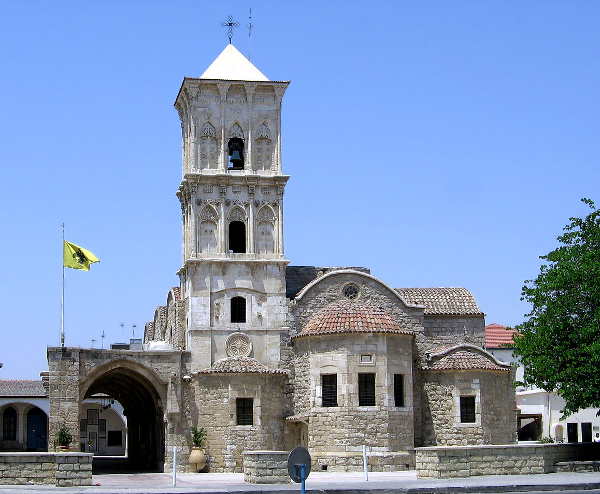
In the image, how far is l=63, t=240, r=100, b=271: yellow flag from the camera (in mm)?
48094

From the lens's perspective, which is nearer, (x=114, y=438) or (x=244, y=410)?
(x=244, y=410)

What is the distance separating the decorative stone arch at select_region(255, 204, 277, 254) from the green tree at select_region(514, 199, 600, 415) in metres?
12.9

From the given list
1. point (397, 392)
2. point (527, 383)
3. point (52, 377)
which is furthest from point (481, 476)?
point (52, 377)

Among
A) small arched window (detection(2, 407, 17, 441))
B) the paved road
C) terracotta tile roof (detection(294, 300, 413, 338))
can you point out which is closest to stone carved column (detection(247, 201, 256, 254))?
terracotta tile roof (detection(294, 300, 413, 338))

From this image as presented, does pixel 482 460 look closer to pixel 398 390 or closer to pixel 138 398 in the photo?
pixel 398 390

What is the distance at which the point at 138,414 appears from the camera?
58781mm

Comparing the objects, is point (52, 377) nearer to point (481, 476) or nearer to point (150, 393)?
point (150, 393)

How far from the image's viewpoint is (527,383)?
4031 centimetres

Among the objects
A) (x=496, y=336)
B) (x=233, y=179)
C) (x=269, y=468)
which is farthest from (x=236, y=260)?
(x=496, y=336)

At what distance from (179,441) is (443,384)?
1173 cm

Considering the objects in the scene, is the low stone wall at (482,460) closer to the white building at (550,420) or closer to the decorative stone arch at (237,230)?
the decorative stone arch at (237,230)

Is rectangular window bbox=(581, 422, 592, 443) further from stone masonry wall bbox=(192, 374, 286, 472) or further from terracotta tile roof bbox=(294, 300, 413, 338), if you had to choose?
stone masonry wall bbox=(192, 374, 286, 472)

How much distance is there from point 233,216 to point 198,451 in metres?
10.6

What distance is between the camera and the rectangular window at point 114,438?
8412cm
